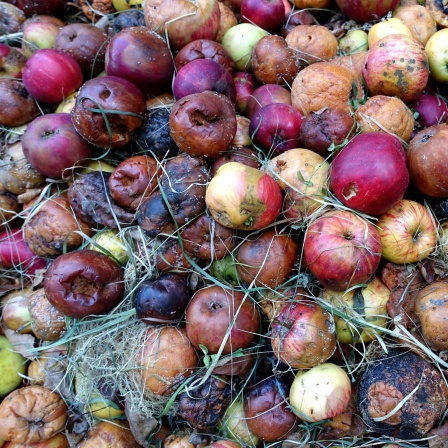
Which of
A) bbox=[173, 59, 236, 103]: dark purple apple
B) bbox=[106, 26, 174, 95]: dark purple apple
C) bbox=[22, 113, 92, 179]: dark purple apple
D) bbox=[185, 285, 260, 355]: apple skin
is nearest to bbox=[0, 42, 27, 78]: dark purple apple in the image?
bbox=[22, 113, 92, 179]: dark purple apple

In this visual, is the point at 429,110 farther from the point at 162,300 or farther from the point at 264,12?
the point at 162,300

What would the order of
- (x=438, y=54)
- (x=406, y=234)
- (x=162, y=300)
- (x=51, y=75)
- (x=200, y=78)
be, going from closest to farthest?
1. (x=406, y=234)
2. (x=162, y=300)
3. (x=200, y=78)
4. (x=438, y=54)
5. (x=51, y=75)

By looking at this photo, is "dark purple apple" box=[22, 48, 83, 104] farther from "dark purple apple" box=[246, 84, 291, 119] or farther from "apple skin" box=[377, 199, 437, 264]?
"apple skin" box=[377, 199, 437, 264]

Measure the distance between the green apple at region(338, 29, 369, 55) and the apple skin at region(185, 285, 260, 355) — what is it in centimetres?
208

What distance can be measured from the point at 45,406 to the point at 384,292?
2.28 meters

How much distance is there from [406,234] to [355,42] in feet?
5.51

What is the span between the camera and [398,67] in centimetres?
276

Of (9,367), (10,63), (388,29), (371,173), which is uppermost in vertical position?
(388,29)

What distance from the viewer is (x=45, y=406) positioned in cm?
282

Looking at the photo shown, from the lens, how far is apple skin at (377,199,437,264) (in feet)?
7.89

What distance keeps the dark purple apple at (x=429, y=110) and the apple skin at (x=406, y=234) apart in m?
0.76

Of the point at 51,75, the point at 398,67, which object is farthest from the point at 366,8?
the point at 51,75

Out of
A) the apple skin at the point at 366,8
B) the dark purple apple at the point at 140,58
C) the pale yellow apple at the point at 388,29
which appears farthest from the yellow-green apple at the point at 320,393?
the apple skin at the point at 366,8

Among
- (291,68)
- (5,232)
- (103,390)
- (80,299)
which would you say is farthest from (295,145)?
(5,232)
